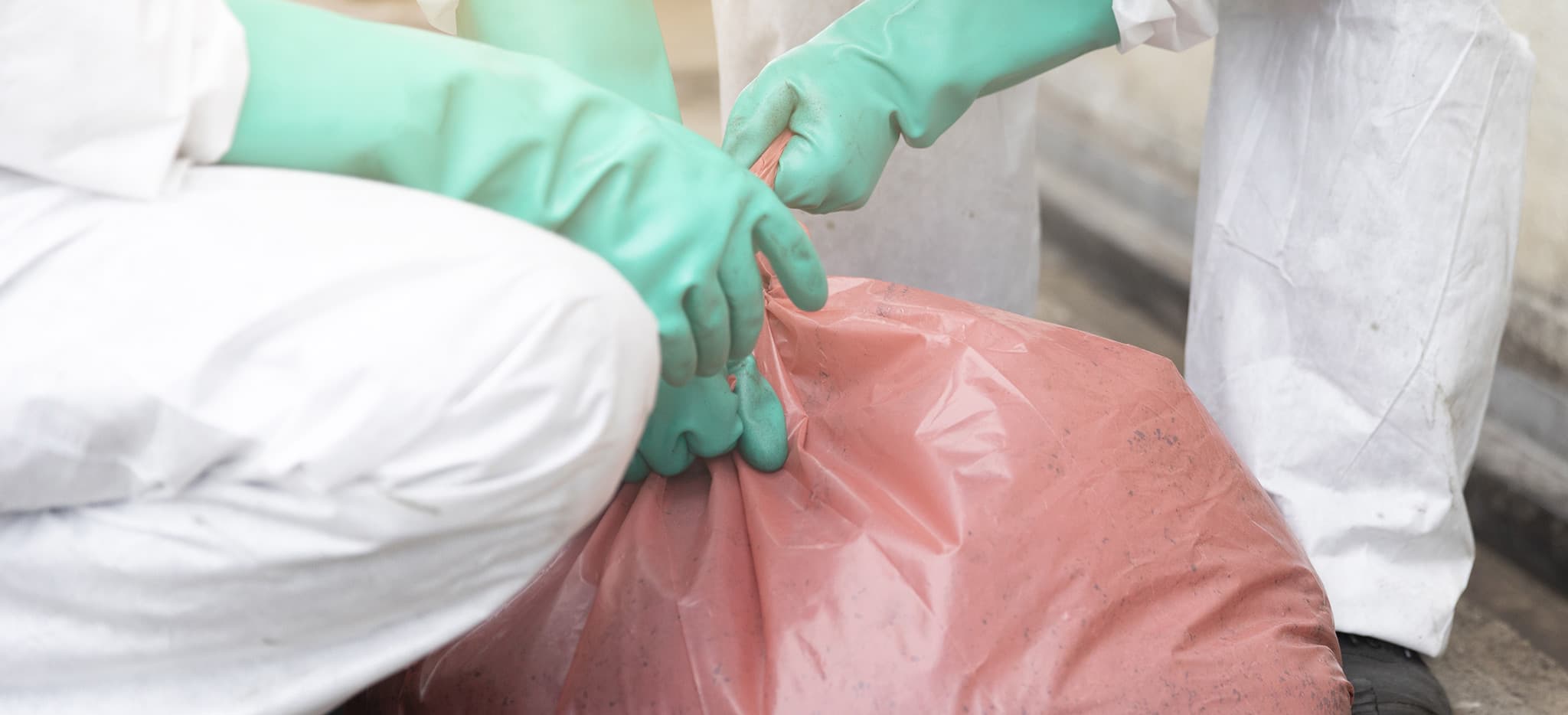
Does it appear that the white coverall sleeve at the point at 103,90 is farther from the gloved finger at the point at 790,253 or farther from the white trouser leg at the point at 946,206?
the white trouser leg at the point at 946,206

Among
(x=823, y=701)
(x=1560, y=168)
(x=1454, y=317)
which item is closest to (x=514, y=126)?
(x=823, y=701)

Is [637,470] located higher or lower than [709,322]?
lower

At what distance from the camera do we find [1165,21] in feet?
3.01

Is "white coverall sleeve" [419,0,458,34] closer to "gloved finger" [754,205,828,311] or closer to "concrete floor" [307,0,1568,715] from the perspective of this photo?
"gloved finger" [754,205,828,311]

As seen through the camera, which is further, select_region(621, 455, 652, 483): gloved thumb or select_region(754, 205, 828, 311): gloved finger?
select_region(621, 455, 652, 483): gloved thumb

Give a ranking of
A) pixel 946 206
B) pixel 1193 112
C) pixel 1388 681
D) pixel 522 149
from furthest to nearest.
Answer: pixel 1193 112, pixel 946 206, pixel 1388 681, pixel 522 149

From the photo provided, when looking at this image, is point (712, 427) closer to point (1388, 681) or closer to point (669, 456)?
point (669, 456)

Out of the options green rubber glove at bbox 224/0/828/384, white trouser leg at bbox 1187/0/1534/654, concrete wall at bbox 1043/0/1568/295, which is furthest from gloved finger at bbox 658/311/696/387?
concrete wall at bbox 1043/0/1568/295

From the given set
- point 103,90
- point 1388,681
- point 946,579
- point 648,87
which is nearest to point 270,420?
point 103,90

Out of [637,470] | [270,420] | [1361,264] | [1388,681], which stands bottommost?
[1388,681]

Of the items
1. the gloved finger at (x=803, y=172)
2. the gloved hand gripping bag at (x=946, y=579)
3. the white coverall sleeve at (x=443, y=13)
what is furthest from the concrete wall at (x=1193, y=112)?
the white coverall sleeve at (x=443, y=13)

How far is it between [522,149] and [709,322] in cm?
14

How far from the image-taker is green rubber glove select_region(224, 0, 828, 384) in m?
0.59

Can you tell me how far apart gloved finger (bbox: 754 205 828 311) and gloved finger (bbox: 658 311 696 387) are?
0.24 feet
